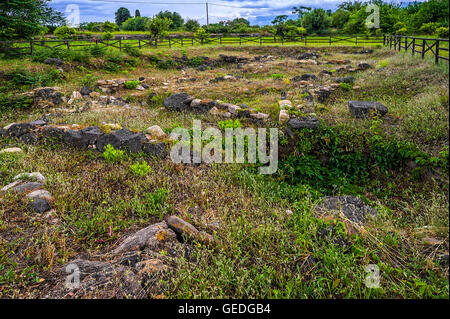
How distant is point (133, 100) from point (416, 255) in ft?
39.5

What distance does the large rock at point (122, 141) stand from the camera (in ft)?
22.2

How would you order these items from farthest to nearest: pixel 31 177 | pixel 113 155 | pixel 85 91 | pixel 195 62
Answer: pixel 195 62
pixel 85 91
pixel 113 155
pixel 31 177

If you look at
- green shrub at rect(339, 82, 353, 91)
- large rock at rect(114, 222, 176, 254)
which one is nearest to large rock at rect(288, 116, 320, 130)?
large rock at rect(114, 222, 176, 254)

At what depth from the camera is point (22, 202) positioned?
437 cm

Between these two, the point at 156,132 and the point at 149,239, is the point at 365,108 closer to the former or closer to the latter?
the point at 156,132

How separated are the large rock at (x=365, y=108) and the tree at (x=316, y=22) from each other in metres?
34.7

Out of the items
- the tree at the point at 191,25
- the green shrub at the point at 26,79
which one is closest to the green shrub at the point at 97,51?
the green shrub at the point at 26,79

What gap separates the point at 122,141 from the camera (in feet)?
22.2

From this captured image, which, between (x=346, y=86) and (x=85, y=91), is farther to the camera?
(x=85, y=91)

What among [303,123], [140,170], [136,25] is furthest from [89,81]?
[136,25]

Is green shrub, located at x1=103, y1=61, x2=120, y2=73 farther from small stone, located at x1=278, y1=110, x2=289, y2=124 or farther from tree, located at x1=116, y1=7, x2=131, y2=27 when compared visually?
tree, located at x1=116, y1=7, x2=131, y2=27

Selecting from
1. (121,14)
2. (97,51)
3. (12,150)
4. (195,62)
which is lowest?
(12,150)

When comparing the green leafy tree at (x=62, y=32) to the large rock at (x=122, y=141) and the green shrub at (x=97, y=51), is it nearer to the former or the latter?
the green shrub at (x=97, y=51)

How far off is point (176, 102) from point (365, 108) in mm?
6704
